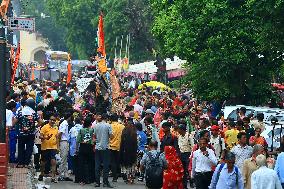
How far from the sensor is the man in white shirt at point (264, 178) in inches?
669

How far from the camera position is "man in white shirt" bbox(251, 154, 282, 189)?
17.0m

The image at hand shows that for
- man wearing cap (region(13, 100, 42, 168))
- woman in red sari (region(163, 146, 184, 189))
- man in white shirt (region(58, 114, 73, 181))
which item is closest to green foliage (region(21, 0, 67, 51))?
man in white shirt (region(58, 114, 73, 181))

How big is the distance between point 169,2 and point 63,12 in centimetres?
5315

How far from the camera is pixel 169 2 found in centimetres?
4781

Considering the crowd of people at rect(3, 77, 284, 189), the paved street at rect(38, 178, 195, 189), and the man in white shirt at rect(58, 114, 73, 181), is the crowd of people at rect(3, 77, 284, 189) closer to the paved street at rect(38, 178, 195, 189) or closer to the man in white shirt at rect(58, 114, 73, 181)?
the man in white shirt at rect(58, 114, 73, 181)

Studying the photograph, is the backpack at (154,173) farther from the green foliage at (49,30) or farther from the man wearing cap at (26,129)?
the green foliage at (49,30)

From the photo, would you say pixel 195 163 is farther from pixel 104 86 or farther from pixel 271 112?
pixel 104 86

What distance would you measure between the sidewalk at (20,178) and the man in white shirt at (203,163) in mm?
3846

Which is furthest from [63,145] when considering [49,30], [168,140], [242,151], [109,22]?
[49,30]

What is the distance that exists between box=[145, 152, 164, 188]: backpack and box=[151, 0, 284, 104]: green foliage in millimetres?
18251

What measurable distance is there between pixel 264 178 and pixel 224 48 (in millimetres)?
23391

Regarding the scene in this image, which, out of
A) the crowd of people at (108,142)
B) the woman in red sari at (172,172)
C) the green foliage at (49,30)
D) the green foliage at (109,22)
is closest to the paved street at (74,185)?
the crowd of people at (108,142)

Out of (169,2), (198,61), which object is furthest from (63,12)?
(198,61)

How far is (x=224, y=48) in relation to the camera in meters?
40.2
